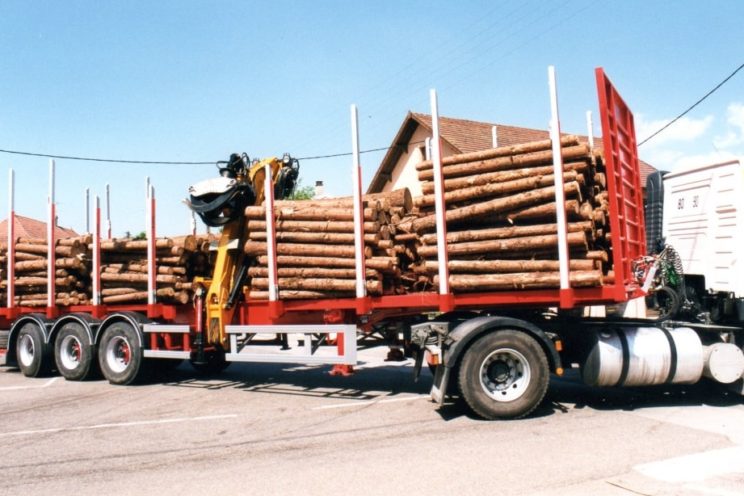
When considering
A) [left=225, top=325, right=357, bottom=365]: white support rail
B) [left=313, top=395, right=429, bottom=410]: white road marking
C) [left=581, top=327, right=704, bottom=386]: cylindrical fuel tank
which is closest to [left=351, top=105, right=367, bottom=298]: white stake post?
[left=225, top=325, right=357, bottom=365]: white support rail

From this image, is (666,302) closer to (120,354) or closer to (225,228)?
(225,228)

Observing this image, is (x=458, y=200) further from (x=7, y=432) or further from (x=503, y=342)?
(x=7, y=432)

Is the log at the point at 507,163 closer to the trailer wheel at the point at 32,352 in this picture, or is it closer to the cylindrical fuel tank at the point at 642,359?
the cylindrical fuel tank at the point at 642,359

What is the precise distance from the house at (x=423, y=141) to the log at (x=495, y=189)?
18.0 m

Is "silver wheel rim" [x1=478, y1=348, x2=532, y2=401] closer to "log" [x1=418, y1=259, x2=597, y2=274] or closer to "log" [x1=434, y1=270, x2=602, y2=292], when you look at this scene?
"log" [x1=434, y1=270, x2=602, y2=292]

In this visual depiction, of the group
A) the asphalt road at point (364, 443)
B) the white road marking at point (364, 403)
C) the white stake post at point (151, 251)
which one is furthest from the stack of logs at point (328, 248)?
the white stake post at point (151, 251)

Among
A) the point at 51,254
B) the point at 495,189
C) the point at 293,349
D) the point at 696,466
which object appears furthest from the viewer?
the point at 51,254

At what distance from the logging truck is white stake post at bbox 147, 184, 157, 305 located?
23 mm

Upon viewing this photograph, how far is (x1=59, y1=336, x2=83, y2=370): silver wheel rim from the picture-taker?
11.1 meters

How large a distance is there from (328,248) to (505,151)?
2.69 meters

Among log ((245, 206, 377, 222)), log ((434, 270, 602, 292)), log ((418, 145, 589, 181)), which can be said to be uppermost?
log ((418, 145, 589, 181))

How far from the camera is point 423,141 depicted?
30219 mm

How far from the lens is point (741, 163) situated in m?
8.02

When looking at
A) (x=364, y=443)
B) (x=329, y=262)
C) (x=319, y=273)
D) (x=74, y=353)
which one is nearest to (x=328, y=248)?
(x=329, y=262)
